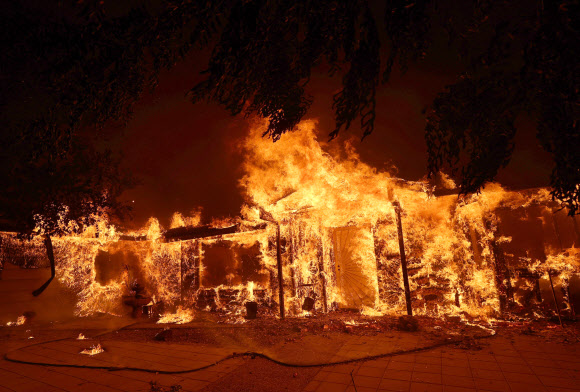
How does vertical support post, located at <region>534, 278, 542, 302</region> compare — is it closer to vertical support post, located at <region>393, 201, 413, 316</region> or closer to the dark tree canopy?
vertical support post, located at <region>393, 201, 413, 316</region>

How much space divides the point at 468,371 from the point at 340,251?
6777 millimetres

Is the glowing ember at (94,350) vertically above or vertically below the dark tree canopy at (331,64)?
below

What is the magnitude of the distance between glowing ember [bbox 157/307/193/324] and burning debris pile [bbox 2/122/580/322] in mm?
153

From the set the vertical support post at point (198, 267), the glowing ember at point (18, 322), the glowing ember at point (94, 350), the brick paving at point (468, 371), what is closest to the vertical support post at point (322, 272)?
the brick paving at point (468, 371)

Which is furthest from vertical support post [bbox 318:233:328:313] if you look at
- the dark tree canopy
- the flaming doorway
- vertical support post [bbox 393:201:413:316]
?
the dark tree canopy

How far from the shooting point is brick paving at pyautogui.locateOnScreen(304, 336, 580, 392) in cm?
443

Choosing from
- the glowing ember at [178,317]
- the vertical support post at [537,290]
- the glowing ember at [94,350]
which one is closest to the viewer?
the glowing ember at [94,350]

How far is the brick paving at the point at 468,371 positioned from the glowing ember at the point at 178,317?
8052 millimetres

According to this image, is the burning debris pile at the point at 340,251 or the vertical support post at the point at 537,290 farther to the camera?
the burning debris pile at the point at 340,251

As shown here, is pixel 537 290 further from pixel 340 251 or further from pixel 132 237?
pixel 132 237

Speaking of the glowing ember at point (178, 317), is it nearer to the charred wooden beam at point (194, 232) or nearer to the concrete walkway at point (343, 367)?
the charred wooden beam at point (194, 232)

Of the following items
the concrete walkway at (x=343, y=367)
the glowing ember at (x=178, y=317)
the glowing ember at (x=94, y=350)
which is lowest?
the glowing ember at (x=178, y=317)

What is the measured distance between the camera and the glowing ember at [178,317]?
38.1 feet

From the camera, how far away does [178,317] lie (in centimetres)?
A: 1250
